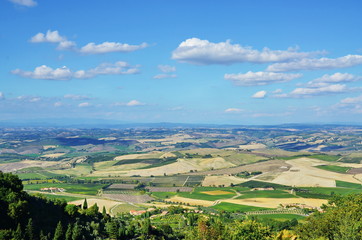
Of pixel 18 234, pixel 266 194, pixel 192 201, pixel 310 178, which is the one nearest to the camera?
pixel 18 234

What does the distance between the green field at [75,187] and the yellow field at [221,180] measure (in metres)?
51.8

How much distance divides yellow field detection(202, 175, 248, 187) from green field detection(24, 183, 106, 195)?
51756 mm

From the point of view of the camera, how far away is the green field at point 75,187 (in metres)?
156

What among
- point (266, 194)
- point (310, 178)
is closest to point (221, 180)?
point (266, 194)

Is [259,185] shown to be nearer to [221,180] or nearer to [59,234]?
[221,180]

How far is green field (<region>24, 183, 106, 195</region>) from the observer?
15650 cm

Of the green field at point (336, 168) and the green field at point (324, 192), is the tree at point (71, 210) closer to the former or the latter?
the green field at point (324, 192)

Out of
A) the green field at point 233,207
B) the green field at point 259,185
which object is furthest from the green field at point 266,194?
the green field at point 233,207

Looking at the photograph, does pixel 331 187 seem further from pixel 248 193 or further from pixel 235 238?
pixel 235 238

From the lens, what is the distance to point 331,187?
15112 centimetres

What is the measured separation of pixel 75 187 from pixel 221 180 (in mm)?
70856

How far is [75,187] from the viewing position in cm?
16638

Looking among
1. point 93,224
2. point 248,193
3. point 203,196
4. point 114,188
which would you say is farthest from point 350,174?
point 93,224

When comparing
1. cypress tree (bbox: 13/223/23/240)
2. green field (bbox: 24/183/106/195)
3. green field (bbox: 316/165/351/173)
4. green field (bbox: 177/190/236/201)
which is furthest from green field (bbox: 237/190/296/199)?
cypress tree (bbox: 13/223/23/240)
